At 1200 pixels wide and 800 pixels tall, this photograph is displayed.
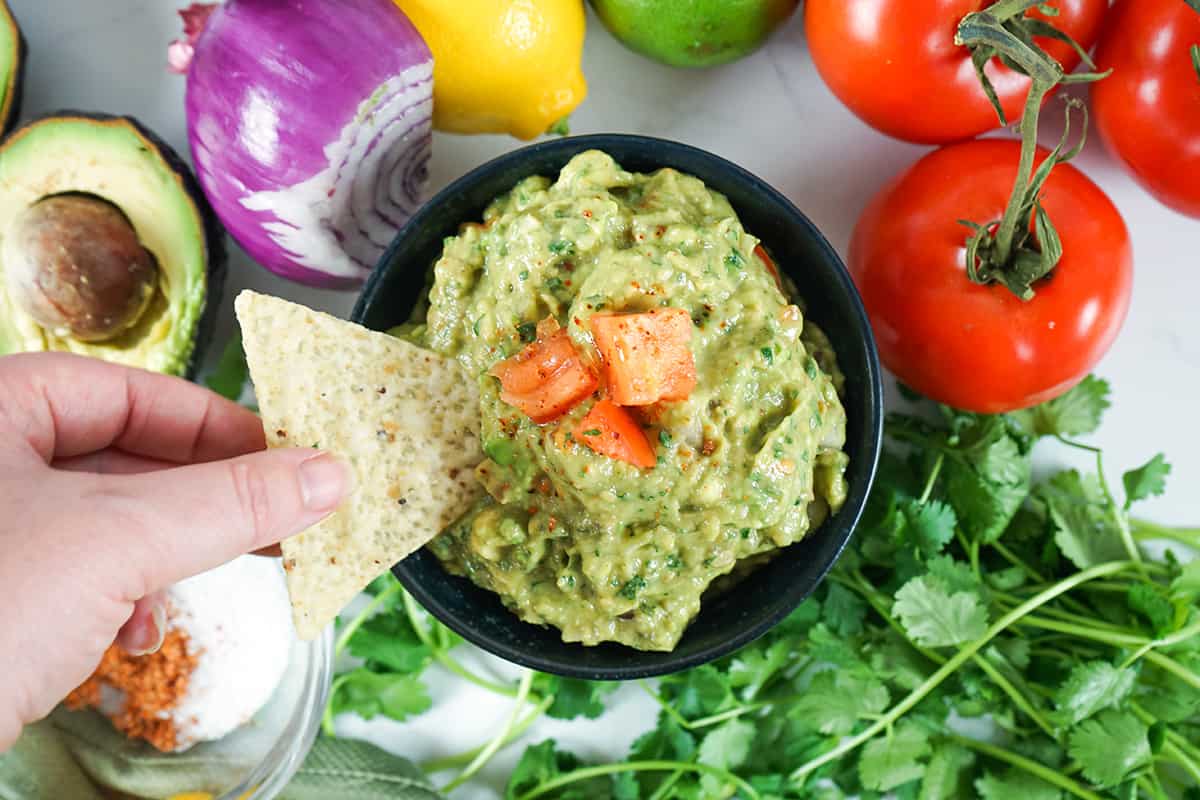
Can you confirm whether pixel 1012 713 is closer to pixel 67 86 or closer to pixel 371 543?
pixel 371 543

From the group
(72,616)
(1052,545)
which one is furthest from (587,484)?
(1052,545)

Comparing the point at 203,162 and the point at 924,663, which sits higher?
the point at 203,162

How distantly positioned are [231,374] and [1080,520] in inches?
55.6

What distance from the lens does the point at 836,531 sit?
1.46 m

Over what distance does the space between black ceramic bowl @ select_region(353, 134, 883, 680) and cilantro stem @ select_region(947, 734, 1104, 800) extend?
552mm

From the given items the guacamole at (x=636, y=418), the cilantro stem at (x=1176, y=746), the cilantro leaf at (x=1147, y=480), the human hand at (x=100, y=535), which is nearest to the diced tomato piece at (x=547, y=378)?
the guacamole at (x=636, y=418)

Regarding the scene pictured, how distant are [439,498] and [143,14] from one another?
110 centimetres

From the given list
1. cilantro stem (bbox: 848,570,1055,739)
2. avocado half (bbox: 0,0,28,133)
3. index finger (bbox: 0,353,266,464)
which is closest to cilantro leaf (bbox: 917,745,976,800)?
cilantro stem (bbox: 848,570,1055,739)

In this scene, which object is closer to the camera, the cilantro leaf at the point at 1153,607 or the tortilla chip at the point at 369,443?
the tortilla chip at the point at 369,443

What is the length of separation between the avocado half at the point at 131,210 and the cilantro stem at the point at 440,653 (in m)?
0.55

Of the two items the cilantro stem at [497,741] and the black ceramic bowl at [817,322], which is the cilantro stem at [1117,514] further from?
the cilantro stem at [497,741]

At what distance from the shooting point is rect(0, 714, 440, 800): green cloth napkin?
71.3 inches

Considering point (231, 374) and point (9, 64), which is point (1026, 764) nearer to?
point (231, 374)

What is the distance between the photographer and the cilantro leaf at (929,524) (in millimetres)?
1712
